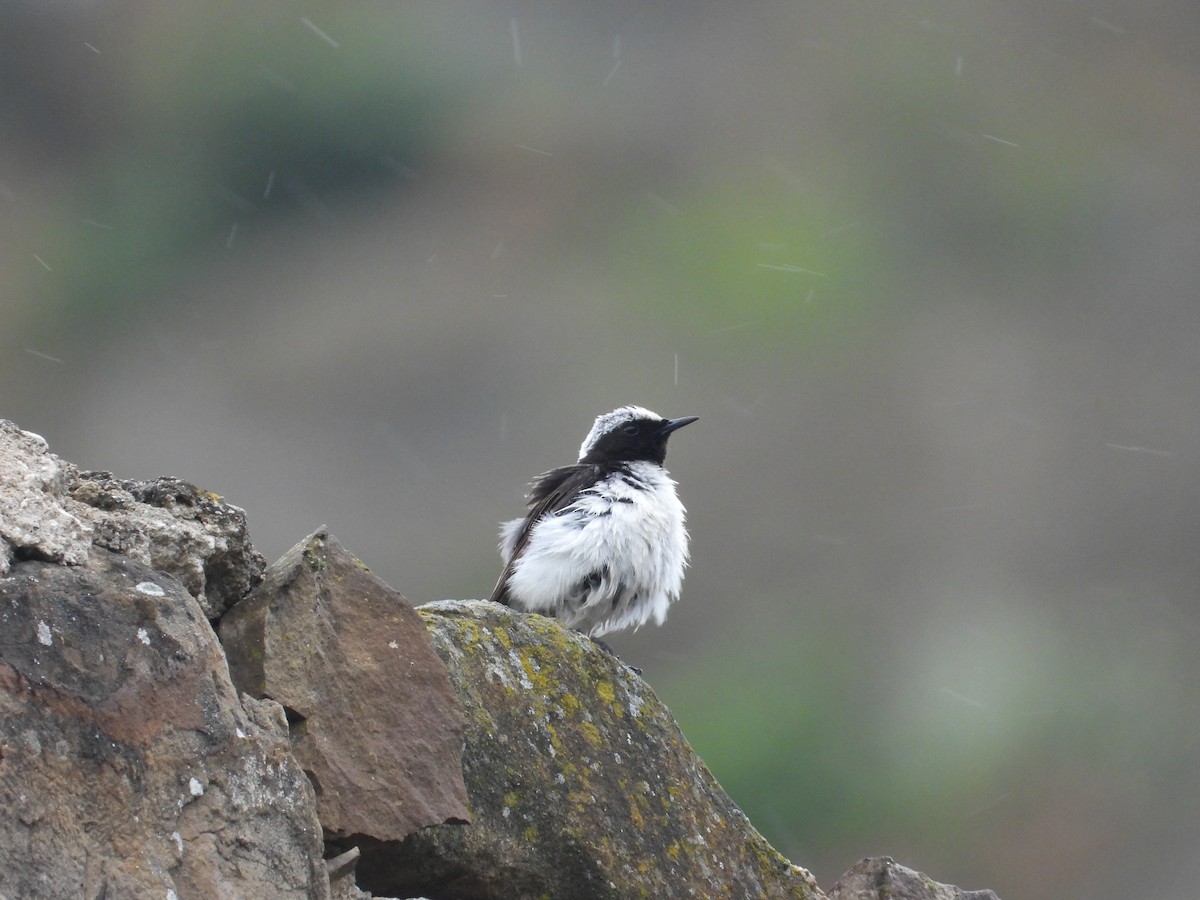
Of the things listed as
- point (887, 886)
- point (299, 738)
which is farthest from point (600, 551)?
point (299, 738)

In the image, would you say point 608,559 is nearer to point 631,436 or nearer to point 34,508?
point 631,436

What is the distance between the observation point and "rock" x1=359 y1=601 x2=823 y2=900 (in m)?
4.91

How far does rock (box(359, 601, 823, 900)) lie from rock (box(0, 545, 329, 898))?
0.63 meters

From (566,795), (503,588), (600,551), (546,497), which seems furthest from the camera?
(546,497)

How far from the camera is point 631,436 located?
9805 millimetres

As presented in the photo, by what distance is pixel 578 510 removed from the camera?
858cm

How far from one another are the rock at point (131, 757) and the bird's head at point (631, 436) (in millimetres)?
5444

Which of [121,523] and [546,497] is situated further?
[546,497]

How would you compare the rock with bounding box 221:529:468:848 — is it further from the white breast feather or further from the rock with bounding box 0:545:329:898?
the white breast feather

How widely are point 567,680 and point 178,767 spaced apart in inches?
68.1

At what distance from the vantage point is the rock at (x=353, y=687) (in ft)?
15.2

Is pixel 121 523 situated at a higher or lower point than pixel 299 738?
higher

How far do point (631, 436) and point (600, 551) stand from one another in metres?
1.59

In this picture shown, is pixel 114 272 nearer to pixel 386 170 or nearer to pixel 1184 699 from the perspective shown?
pixel 386 170
